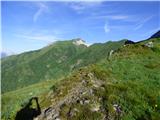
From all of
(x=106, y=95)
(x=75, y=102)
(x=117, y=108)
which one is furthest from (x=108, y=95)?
(x=75, y=102)

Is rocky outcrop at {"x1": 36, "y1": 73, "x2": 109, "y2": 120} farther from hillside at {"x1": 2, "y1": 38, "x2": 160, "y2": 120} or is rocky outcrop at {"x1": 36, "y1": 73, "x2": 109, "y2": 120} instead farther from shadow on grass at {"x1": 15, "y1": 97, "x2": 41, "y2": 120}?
shadow on grass at {"x1": 15, "y1": 97, "x2": 41, "y2": 120}

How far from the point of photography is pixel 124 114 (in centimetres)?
2205

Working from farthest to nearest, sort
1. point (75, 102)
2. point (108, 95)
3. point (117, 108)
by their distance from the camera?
point (108, 95), point (75, 102), point (117, 108)

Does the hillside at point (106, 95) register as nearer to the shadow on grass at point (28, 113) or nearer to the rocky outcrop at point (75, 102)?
the rocky outcrop at point (75, 102)

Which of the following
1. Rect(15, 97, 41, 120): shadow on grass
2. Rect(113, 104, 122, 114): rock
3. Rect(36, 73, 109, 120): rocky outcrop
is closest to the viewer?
Rect(113, 104, 122, 114): rock

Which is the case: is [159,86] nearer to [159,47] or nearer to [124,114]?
[124,114]

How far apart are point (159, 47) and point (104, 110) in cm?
2747

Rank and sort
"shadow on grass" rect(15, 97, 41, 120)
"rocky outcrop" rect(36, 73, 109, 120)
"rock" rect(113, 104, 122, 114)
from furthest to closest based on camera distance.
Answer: "shadow on grass" rect(15, 97, 41, 120)
"rocky outcrop" rect(36, 73, 109, 120)
"rock" rect(113, 104, 122, 114)

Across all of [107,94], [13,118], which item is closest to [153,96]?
[107,94]

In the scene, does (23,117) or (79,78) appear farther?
(79,78)

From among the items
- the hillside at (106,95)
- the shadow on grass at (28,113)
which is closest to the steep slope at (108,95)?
the hillside at (106,95)

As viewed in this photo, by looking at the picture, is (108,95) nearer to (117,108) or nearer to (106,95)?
(106,95)

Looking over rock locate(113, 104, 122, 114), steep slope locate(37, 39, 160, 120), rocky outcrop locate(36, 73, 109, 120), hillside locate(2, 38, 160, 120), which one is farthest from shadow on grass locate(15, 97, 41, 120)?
rock locate(113, 104, 122, 114)

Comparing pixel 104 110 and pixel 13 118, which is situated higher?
pixel 104 110
